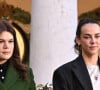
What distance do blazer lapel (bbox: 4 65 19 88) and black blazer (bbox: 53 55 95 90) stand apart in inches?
12.9

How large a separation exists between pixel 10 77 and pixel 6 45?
225 millimetres

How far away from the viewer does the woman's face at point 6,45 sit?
323 cm

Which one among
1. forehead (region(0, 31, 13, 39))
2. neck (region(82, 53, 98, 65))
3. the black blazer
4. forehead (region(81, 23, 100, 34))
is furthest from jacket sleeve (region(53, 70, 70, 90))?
forehead (region(0, 31, 13, 39))

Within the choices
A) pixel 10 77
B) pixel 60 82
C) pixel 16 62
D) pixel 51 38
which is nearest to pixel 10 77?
pixel 10 77

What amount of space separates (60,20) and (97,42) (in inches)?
117

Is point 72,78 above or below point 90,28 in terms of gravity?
below

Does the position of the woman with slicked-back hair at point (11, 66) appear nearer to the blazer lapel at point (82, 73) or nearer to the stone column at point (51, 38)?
the blazer lapel at point (82, 73)

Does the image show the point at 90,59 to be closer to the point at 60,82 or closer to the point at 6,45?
the point at 60,82

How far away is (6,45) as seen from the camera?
3223mm

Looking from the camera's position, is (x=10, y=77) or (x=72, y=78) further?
(x=10, y=77)

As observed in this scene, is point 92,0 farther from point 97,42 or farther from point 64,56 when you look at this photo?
point 97,42

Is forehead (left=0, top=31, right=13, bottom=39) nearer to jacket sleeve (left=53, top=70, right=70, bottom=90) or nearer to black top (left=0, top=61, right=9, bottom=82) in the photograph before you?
black top (left=0, top=61, right=9, bottom=82)

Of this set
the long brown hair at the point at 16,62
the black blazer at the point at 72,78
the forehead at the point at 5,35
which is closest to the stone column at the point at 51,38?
the long brown hair at the point at 16,62

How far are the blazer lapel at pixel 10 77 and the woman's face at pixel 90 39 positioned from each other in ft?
1.57
